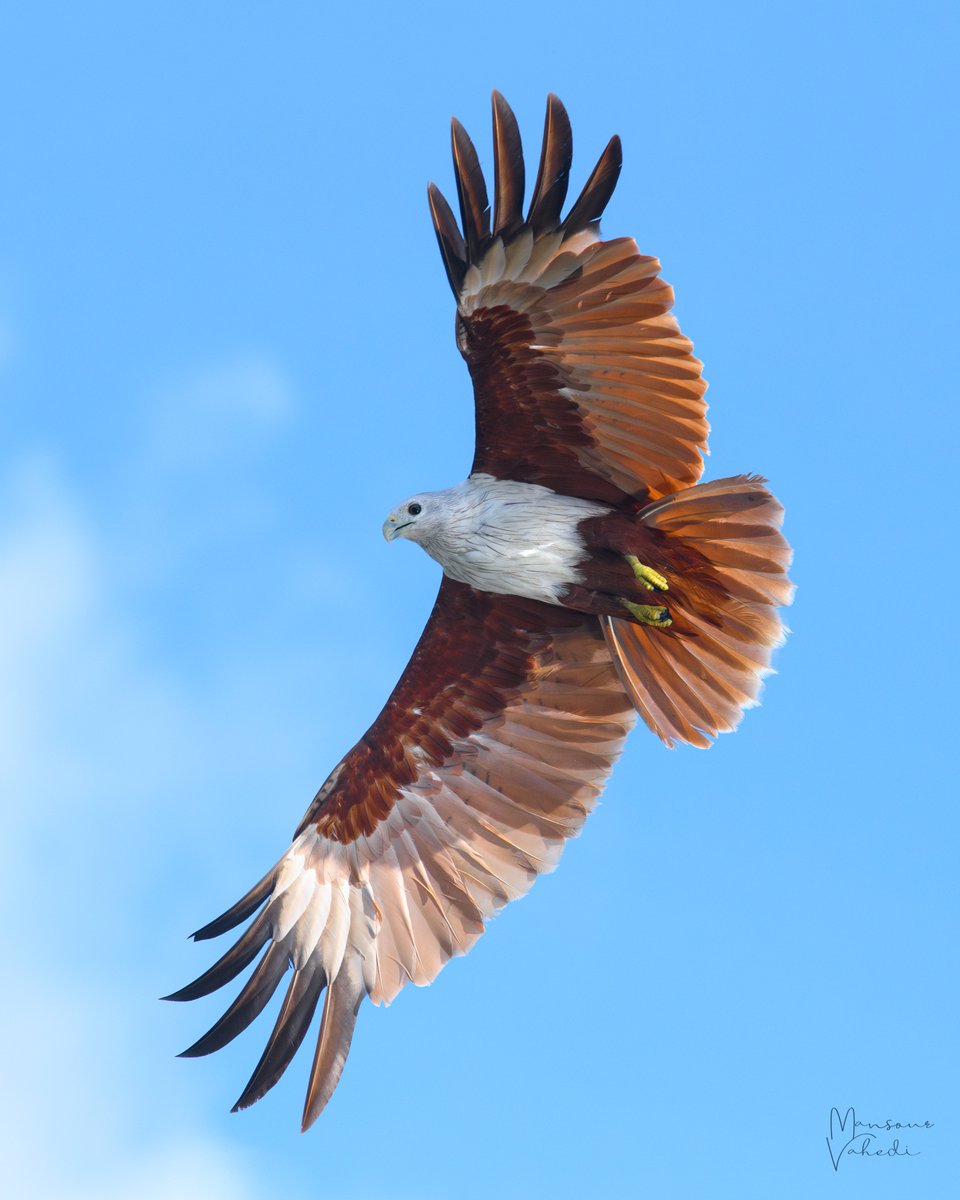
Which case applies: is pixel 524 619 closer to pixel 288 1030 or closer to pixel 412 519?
pixel 412 519

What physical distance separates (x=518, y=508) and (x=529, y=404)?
511 millimetres

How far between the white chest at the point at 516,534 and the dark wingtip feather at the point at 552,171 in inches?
51.6

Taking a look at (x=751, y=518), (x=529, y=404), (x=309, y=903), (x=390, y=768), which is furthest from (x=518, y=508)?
(x=309, y=903)

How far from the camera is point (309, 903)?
8344 mm

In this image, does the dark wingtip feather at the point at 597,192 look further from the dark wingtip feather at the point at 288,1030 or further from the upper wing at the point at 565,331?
the dark wingtip feather at the point at 288,1030

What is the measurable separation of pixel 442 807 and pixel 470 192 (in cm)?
321

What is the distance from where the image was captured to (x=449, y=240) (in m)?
7.21

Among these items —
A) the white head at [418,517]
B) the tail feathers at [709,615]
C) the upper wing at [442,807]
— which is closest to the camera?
the tail feathers at [709,615]

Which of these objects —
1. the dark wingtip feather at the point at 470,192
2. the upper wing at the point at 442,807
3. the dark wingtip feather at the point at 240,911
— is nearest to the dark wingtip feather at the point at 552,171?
the dark wingtip feather at the point at 470,192

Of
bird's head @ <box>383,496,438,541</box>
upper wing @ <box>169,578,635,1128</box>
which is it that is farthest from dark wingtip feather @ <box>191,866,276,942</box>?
bird's head @ <box>383,496,438,541</box>

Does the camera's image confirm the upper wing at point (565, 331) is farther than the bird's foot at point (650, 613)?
No

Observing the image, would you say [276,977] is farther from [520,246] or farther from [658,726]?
[520,246]

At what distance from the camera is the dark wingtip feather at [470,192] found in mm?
7008

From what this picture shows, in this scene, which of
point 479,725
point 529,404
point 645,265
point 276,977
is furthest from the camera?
point 479,725
